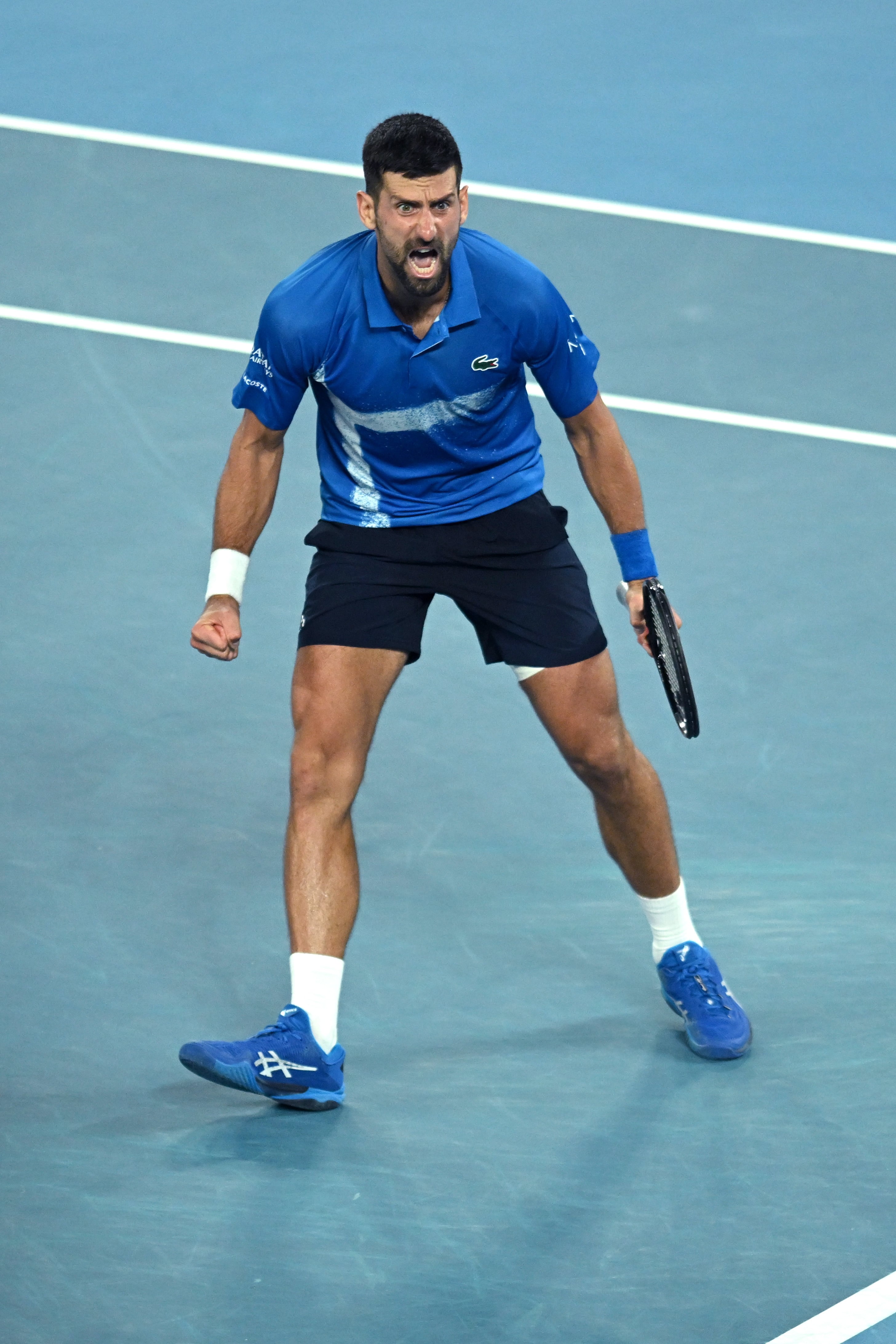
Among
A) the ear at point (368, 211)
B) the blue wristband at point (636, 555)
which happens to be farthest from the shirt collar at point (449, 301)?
the blue wristband at point (636, 555)

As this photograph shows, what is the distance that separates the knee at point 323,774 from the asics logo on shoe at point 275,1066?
1.79ft

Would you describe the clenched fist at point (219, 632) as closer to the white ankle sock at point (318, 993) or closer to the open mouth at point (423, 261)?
the white ankle sock at point (318, 993)

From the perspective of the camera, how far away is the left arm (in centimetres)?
496

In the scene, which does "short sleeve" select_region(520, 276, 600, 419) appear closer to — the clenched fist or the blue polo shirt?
the blue polo shirt

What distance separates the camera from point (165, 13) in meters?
11.4

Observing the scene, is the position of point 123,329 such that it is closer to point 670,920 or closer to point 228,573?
point 228,573

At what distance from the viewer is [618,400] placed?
7898 millimetres

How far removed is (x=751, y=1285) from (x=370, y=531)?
185 centimetres

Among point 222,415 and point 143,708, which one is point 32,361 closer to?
point 222,415

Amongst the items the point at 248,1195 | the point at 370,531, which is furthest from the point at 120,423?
the point at 248,1195

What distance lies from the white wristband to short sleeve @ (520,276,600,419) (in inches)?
30.8

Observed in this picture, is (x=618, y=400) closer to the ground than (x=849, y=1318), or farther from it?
farther from it

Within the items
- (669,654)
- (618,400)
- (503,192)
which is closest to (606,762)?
(669,654)

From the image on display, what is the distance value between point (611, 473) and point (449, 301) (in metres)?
0.54
